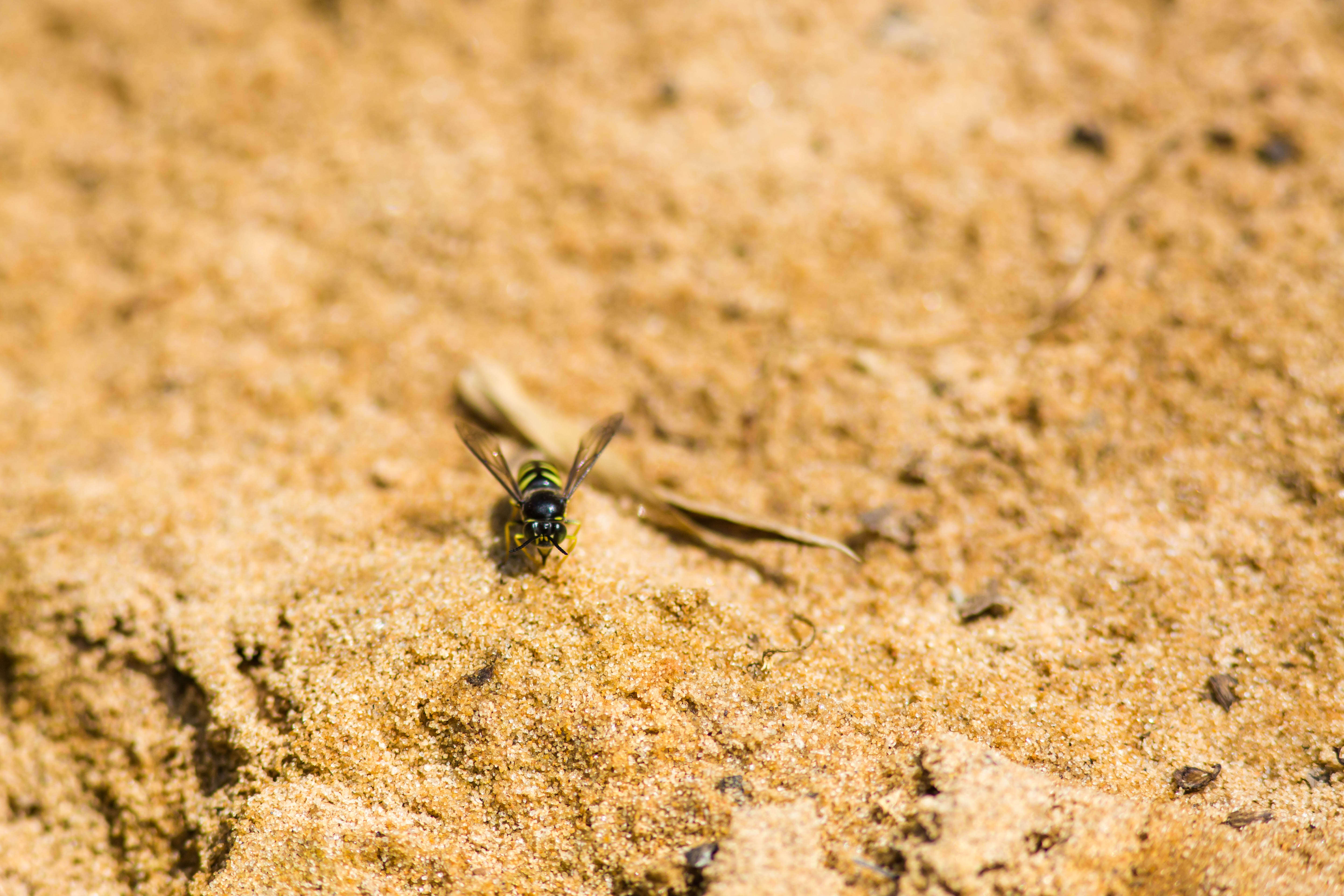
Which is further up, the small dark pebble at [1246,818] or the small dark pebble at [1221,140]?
the small dark pebble at [1221,140]

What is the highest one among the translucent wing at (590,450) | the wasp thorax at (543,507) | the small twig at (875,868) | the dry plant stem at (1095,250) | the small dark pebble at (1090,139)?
the small dark pebble at (1090,139)

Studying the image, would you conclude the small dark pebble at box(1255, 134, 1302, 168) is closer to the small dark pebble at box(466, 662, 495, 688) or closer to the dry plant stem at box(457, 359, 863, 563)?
the dry plant stem at box(457, 359, 863, 563)

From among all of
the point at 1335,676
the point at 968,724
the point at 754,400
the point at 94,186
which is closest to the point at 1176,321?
the point at 1335,676

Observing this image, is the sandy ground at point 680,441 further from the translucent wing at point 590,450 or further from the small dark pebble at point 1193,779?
the translucent wing at point 590,450

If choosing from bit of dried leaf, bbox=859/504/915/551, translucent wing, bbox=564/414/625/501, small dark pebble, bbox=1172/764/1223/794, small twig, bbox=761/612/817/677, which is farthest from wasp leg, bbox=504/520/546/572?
small dark pebble, bbox=1172/764/1223/794

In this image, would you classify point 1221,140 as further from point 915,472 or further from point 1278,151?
point 915,472

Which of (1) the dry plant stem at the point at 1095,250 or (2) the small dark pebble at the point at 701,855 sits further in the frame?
(1) the dry plant stem at the point at 1095,250

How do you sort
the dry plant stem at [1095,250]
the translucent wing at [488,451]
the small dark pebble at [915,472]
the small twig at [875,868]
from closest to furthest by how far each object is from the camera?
the small twig at [875,868] < the translucent wing at [488,451] < the small dark pebble at [915,472] < the dry plant stem at [1095,250]

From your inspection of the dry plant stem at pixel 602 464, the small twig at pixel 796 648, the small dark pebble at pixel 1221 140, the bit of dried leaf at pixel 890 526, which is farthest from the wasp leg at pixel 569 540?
the small dark pebble at pixel 1221 140

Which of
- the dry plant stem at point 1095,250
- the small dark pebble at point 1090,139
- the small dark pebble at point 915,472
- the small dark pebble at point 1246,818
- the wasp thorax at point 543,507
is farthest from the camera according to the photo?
the small dark pebble at point 1090,139
